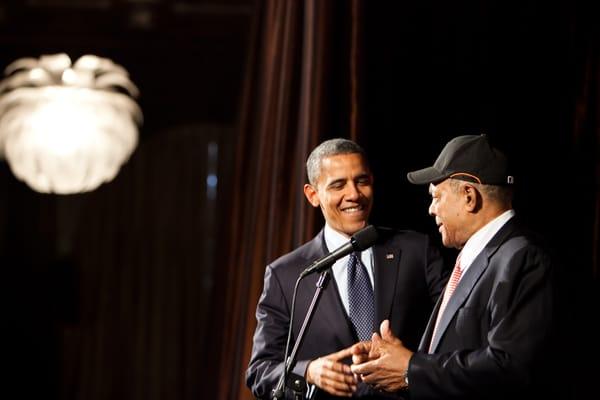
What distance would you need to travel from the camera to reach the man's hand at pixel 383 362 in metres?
2.03

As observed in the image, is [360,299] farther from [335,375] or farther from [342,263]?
[335,375]

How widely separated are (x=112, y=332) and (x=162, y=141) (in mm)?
1572

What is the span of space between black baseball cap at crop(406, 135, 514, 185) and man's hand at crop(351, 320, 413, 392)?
15.7 inches

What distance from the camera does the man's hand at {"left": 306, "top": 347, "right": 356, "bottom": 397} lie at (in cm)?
211

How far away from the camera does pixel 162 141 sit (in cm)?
726

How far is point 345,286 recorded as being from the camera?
2.42m

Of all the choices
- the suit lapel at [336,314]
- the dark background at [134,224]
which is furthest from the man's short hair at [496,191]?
the dark background at [134,224]

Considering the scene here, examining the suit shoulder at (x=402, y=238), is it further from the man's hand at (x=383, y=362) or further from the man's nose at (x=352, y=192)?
the man's hand at (x=383, y=362)

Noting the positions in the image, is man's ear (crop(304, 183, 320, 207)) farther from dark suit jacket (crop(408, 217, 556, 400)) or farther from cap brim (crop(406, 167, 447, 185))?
dark suit jacket (crop(408, 217, 556, 400))

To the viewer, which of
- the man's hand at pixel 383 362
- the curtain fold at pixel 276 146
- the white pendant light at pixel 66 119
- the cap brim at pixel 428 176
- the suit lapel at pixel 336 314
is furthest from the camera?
the white pendant light at pixel 66 119

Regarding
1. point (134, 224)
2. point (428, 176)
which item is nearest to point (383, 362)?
point (428, 176)

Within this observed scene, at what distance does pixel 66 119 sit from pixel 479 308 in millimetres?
4616

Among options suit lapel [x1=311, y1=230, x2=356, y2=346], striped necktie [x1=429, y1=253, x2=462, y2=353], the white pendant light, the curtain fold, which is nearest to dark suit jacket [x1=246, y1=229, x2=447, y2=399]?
suit lapel [x1=311, y1=230, x2=356, y2=346]

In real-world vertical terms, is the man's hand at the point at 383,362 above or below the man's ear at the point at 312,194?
below
